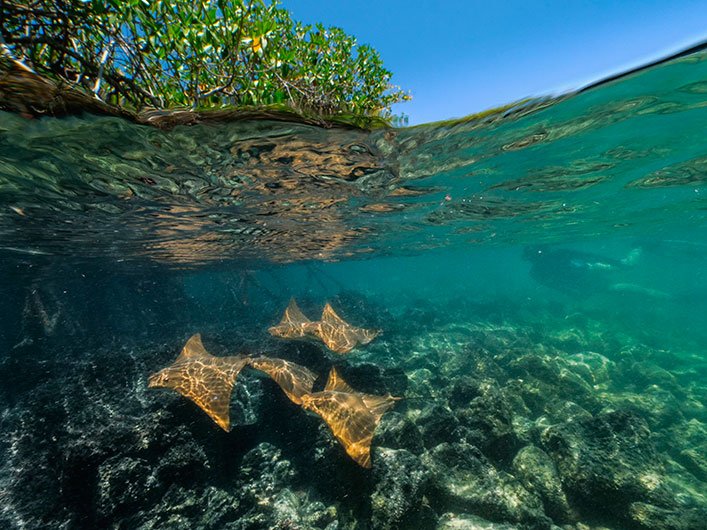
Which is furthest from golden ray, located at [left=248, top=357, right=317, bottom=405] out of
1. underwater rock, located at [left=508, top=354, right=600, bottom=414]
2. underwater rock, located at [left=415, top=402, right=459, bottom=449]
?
underwater rock, located at [left=508, top=354, right=600, bottom=414]

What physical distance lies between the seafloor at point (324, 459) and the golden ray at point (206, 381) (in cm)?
80

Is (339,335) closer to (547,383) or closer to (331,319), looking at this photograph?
(331,319)

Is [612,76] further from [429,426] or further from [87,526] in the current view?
[87,526]

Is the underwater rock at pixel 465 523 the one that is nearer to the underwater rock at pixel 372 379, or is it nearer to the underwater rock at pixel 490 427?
the underwater rock at pixel 490 427

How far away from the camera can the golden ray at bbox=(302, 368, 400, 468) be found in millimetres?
5855

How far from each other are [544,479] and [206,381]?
7577 millimetres

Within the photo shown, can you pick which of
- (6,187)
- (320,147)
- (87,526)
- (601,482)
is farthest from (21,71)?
(601,482)

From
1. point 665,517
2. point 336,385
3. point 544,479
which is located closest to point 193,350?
point 336,385

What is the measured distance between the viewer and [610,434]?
7473 mm

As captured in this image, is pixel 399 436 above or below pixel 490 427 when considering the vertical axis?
above

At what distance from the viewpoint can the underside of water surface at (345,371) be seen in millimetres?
6180

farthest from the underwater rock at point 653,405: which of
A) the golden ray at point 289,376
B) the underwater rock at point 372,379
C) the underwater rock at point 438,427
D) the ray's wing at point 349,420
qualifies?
the golden ray at point 289,376

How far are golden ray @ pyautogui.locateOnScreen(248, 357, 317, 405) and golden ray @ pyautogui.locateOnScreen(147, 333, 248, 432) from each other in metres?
0.58

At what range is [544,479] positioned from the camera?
691cm
